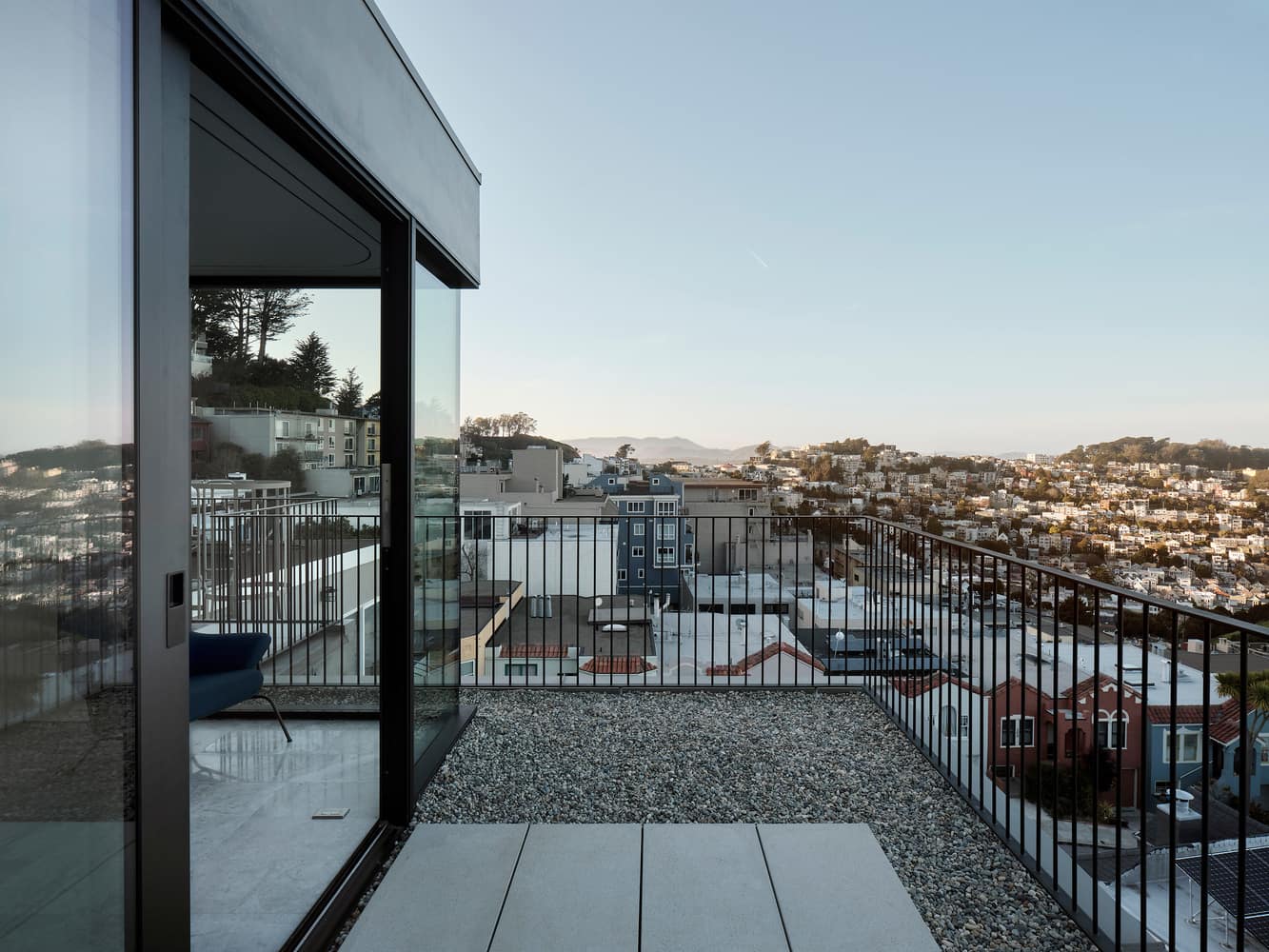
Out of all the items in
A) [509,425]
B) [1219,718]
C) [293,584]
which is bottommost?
[293,584]

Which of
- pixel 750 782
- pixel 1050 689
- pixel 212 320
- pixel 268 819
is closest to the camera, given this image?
pixel 268 819

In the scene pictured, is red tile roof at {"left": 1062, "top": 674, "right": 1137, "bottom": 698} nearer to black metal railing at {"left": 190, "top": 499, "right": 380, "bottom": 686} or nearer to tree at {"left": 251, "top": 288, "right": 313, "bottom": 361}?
black metal railing at {"left": 190, "top": 499, "right": 380, "bottom": 686}

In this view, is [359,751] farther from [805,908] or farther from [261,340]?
[261,340]

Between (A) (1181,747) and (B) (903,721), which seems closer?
(A) (1181,747)

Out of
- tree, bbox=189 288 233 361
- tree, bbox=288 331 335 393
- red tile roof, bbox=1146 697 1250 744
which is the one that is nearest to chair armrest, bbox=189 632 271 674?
tree, bbox=288 331 335 393

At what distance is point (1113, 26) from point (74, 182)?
482 inches

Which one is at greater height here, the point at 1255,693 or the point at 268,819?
→ the point at 1255,693

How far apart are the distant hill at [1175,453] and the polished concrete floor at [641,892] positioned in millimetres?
5948

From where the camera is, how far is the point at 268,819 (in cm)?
240

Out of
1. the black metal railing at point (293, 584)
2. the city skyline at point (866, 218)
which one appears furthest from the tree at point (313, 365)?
the city skyline at point (866, 218)

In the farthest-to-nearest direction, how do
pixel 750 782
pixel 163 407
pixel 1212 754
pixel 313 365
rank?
pixel 313 365, pixel 750 782, pixel 1212 754, pixel 163 407

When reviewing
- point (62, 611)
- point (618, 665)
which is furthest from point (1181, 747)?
point (618, 665)

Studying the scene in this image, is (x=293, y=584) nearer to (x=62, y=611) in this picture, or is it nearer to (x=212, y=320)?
(x=212, y=320)

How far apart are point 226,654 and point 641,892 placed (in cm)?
212
